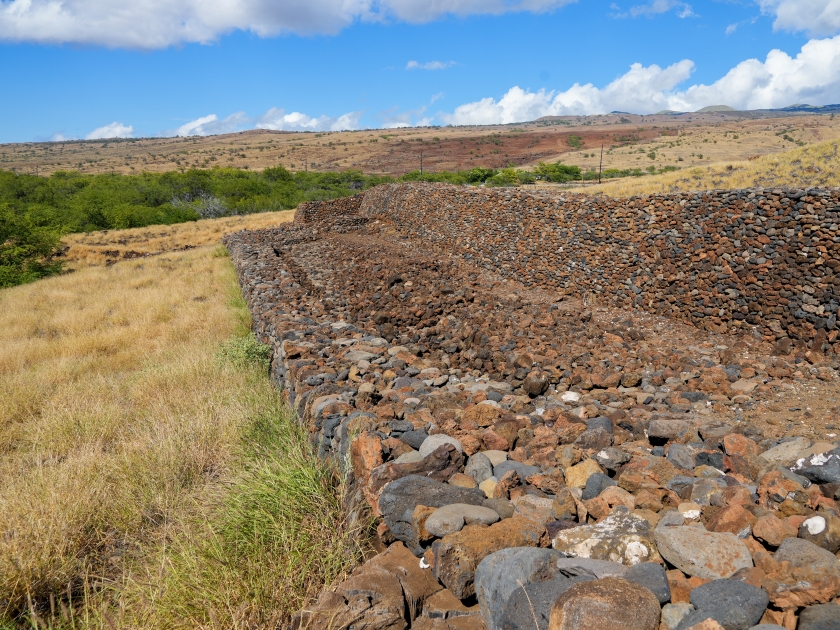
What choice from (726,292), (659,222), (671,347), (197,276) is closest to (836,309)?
(726,292)

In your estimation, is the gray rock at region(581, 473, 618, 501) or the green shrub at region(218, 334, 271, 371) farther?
the green shrub at region(218, 334, 271, 371)

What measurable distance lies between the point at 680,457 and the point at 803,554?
4.03ft

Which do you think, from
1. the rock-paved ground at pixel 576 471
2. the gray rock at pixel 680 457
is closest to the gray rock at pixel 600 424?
the rock-paved ground at pixel 576 471

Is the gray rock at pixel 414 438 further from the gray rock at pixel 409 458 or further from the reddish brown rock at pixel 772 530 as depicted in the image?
the reddish brown rock at pixel 772 530

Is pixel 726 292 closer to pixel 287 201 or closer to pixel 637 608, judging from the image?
pixel 637 608

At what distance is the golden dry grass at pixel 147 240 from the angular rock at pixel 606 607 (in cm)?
2372

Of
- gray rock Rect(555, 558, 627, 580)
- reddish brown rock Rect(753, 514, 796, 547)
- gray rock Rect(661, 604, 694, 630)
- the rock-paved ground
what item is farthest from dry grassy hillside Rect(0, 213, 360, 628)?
reddish brown rock Rect(753, 514, 796, 547)

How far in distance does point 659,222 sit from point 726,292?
68.5 inches

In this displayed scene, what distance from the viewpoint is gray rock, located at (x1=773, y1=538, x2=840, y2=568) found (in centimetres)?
193

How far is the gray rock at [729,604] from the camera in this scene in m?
1.73

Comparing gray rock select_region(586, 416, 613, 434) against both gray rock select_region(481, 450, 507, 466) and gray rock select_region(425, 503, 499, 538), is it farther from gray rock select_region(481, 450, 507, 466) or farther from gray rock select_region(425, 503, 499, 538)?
gray rock select_region(425, 503, 499, 538)

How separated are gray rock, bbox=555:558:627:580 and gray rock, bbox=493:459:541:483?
2.97 ft

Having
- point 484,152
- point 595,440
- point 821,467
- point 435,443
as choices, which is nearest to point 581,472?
point 595,440

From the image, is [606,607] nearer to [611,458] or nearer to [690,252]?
[611,458]
